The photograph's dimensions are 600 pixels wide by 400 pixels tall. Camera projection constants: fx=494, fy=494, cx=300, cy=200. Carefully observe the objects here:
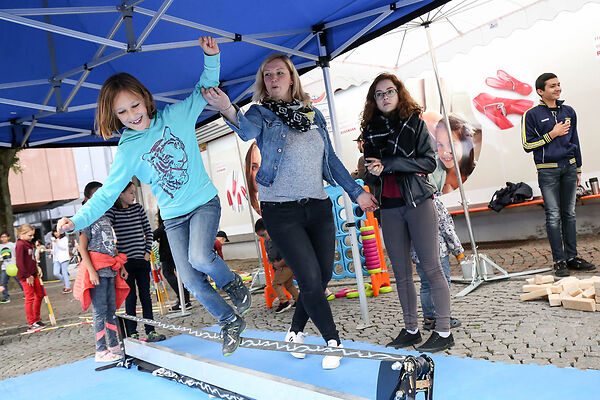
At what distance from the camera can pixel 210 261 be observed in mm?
2877

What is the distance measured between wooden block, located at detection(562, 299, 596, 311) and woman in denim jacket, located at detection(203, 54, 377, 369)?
6.98 feet

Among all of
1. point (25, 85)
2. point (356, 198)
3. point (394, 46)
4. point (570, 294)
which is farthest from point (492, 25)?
point (25, 85)

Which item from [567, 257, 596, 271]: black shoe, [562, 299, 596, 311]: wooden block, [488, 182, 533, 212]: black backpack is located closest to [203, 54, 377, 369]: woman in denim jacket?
[562, 299, 596, 311]: wooden block

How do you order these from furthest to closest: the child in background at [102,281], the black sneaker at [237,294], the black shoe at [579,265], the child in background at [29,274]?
the child in background at [29,274] → the black shoe at [579,265] → the child in background at [102,281] → the black sneaker at [237,294]

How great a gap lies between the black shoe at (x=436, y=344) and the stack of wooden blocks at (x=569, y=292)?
1.27m

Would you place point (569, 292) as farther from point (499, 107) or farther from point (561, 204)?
point (499, 107)

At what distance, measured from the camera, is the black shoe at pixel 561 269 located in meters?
5.12

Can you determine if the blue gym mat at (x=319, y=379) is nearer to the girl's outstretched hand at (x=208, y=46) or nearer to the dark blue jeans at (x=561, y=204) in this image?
the girl's outstretched hand at (x=208, y=46)

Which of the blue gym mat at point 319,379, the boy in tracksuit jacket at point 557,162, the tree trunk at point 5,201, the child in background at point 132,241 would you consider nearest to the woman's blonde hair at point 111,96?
the blue gym mat at point 319,379

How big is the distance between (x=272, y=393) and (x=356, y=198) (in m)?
1.41

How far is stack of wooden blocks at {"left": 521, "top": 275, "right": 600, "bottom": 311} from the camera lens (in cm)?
387

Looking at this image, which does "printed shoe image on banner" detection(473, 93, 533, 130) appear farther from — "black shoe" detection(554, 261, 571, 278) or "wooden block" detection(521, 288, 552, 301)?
"wooden block" detection(521, 288, 552, 301)

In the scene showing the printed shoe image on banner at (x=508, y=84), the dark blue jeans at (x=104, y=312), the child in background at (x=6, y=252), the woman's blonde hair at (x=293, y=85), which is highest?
the printed shoe image on banner at (x=508, y=84)

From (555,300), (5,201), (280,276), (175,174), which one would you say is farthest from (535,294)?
(5,201)
